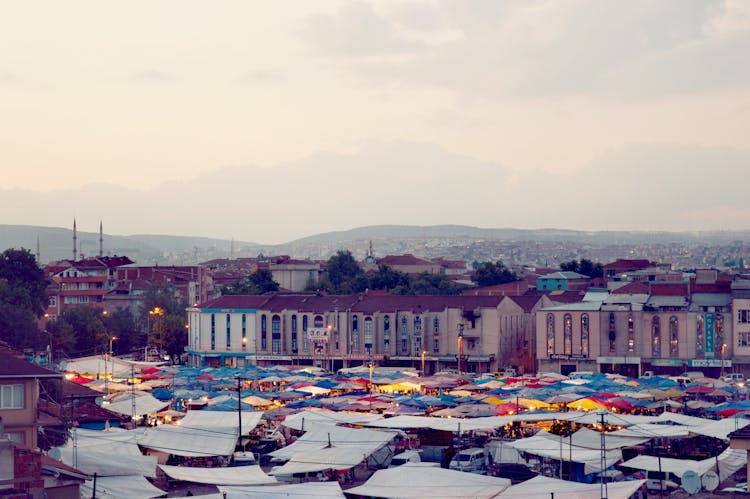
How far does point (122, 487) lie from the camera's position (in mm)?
22797

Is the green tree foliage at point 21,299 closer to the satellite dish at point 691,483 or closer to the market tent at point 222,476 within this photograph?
Answer: the market tent at point 222,476

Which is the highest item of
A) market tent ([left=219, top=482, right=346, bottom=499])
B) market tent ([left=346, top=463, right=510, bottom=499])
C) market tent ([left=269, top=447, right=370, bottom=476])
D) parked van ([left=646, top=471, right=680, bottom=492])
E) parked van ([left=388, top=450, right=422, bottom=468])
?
market tent ([left=219, top=482, right=346, bottom=499])

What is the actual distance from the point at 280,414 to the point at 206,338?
113 feet

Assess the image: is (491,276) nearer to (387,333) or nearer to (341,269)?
(341,269)

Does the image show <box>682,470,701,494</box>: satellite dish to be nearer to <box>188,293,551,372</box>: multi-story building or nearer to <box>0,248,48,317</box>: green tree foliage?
<box>188,293,551,372</box>: multi-story building

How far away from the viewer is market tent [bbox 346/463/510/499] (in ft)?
74.7

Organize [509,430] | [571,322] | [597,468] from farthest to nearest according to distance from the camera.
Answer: [571,322] < [509,430] < [597,468]

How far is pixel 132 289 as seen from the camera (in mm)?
94125

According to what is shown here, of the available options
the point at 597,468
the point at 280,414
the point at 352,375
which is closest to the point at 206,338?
the point at 352,375

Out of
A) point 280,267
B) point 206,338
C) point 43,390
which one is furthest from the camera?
point 280,267

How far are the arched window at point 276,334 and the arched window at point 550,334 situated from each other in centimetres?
1566

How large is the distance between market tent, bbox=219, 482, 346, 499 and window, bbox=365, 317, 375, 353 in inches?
1850

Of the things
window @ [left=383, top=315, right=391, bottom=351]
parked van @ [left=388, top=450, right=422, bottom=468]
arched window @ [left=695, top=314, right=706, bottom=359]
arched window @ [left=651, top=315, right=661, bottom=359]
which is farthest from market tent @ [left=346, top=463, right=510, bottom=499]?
window @ [left=383, top=315, right=391, bottom=351]

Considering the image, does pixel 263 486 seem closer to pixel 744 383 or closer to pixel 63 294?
pixel 744 383
